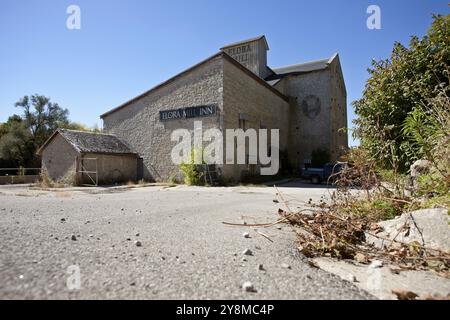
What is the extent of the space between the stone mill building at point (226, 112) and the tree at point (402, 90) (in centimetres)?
1053

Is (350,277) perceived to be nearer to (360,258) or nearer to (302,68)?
(360,258)

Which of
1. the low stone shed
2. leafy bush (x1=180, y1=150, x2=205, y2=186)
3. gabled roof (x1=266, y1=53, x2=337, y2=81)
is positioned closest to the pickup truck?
leafy bush (x1=180, y1=150, x2=205, y2=186)

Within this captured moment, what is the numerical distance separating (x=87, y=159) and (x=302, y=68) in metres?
21.6

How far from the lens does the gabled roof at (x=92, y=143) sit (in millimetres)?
16766

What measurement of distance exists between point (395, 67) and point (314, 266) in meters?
5.07

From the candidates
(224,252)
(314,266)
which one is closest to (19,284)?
(224,252)

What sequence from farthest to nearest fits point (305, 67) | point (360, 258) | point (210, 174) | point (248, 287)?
point (305, 67)
point (210, 174)
point (360, 258)
point (248, 287)

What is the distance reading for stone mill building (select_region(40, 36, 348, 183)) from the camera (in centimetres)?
1658

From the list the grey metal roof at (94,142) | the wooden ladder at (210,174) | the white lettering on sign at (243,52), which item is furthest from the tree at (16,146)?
the wooden ladder at (210,174)

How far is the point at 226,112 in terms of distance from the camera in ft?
52.6

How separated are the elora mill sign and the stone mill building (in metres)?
0.06

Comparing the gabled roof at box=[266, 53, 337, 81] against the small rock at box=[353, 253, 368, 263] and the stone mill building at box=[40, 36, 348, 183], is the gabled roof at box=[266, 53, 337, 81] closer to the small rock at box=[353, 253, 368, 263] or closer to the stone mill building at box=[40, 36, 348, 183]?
the stone mill building at box=[40, 36, 348, 183]

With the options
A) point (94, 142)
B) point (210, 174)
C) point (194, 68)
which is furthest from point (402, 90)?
point (94, 142)

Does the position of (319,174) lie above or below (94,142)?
below
